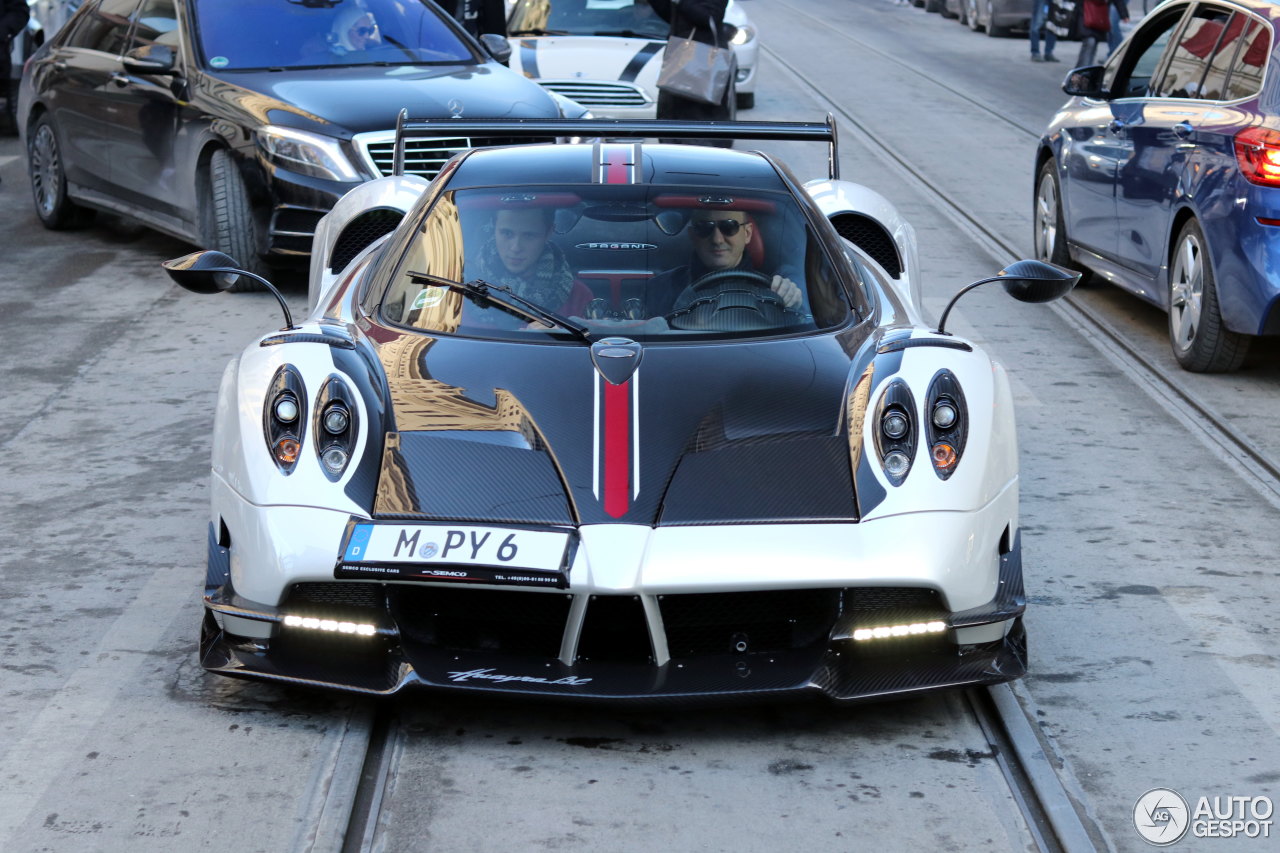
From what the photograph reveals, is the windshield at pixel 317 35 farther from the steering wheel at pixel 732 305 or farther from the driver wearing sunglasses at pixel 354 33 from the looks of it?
the steering wheel at pixel 732 305

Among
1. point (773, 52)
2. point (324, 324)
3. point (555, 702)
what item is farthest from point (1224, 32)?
point (773, 52)

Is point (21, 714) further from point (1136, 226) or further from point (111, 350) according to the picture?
point (1136, 226)

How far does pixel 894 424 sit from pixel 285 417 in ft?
4.71

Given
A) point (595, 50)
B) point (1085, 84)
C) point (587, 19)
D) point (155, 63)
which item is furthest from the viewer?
point (587, 19)

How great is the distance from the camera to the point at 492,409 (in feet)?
13.8

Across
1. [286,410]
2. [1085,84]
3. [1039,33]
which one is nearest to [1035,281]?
[286,410]

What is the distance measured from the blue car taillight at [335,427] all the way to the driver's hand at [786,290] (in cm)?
127

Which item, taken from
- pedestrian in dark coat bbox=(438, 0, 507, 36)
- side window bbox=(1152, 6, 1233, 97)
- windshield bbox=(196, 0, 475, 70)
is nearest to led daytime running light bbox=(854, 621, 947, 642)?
side window bbox=(1152, 6, 1233, 97)

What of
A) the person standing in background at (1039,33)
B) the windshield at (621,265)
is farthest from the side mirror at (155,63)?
the person standing in background at (1039,33)

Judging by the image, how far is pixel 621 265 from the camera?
16.0 feet

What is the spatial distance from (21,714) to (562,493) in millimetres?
1344

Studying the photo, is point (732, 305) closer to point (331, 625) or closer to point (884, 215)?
point (331, 625)

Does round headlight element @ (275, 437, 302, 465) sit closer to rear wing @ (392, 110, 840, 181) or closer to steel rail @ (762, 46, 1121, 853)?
steel rail @ (762, 46, 1121, 853)

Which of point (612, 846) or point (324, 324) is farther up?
point (324, 324)
